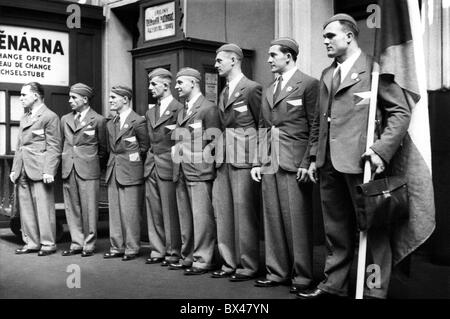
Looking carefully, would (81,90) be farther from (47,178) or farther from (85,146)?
(47,178)

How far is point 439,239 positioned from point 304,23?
8.47ft

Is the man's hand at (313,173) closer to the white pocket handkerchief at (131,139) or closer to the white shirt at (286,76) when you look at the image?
the white shirt at (286,76)

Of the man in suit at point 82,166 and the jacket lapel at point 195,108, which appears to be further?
the man in suit at point 82,166

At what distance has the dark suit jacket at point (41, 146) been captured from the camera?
6.20 metres

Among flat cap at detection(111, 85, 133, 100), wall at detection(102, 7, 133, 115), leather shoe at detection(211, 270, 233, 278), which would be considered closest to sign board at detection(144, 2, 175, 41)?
flat cap at detection(111, 85, 133, 100)

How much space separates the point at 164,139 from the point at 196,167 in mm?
534

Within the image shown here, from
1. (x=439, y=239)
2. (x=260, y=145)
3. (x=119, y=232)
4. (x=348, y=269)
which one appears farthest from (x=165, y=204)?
(x=439, y=239)

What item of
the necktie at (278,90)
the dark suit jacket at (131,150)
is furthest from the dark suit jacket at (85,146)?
the necktie at (278,90)

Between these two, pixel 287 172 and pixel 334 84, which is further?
pixel 287 172

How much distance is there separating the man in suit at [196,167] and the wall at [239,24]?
1.93 metres

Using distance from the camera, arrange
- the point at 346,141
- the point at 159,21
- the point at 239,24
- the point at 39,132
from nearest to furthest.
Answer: the point at 346,141, the point at 39,132, the point at 159,21, the point at 239,24

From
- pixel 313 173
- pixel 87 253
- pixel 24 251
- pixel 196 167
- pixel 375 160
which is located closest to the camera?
pixel 375 160

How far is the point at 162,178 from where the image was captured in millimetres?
5551

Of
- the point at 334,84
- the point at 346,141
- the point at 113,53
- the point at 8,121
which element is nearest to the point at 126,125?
the point at 334,84
